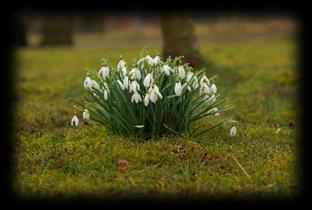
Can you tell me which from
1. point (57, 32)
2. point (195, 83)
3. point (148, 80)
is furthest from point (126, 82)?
point (57, 32)

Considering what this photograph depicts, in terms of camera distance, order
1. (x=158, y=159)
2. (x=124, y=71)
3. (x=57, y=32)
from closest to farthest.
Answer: (x=158, y=159)
(x=124, y=71)
(x=57, y=32)

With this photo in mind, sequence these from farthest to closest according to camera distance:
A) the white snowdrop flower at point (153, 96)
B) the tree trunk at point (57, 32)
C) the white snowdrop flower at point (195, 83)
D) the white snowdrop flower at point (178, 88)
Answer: the tree trunk at point (57, 32) → the white snowdrop flower at point (195, 83) → the white snowdrop flower at point (178, 88) → the white snowdrop flower at point (153, 96)

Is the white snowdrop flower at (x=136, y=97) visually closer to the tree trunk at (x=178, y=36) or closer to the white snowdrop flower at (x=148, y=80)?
the white snowdrop flower at (x=148, y=80)

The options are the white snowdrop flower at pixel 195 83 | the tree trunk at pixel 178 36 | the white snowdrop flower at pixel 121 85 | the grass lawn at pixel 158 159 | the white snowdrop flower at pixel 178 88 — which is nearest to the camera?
the grass lawn at pixel 158 159

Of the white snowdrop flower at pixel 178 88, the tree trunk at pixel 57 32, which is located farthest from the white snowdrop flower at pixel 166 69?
the tree trunk at pixel 57 32

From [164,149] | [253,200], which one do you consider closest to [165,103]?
[164,149]

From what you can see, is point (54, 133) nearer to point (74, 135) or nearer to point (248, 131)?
point (74, 135)

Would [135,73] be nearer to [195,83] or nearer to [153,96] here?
[153,96]
